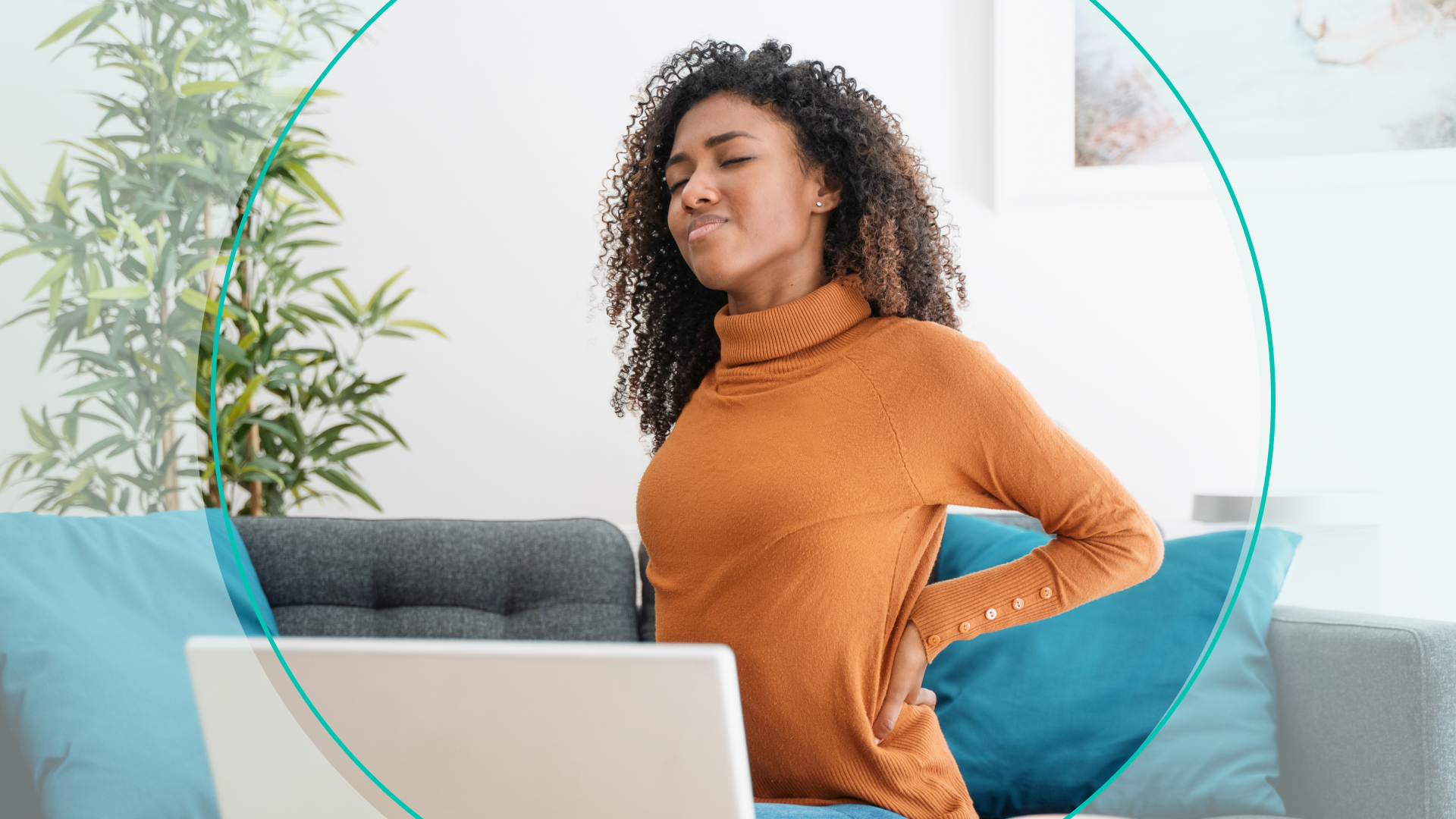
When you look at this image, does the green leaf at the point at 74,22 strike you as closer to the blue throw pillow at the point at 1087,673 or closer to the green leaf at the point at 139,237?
the green leaf at the point at 139,237

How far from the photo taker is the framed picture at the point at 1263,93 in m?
0.81

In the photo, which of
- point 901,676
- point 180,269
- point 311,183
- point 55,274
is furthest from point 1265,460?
point 55,274

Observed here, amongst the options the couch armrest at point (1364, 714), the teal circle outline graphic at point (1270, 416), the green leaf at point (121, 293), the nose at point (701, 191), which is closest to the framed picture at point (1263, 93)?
the teal circle outline graphic at point (1270, 416)

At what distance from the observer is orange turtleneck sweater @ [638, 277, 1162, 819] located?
64 centimetres

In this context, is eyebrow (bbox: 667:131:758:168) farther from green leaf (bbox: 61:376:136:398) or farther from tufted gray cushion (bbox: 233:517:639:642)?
green leaf (bbox: 61:376:136:398)

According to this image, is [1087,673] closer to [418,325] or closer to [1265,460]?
[1265,460]

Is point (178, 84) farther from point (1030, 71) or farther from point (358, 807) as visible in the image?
point (1030, 71)

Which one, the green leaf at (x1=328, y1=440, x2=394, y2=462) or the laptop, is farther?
the green leaf at (x1=328, y1=440, x2=394, y2=462)

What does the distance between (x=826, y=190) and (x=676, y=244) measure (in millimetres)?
116

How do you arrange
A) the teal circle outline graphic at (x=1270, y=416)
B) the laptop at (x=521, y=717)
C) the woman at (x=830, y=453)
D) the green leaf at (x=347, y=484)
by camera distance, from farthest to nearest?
the green leaf at (x=347, y=484) → the teal circle outline graphic at (x=1270, y=416) → the woman at (x=830, y=453) → the laptop at (x=521, y=717)

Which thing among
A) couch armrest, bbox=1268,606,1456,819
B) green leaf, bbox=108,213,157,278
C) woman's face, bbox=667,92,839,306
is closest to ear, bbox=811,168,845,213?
woman's face, bbox=667,92,839,306

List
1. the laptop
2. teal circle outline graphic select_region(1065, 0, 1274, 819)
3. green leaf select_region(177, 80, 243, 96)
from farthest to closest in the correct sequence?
green leaf select_region(177, 80, 243, 96) → teal circle outline graphic select_region(1065, 0, 1274, 819) → the laptop

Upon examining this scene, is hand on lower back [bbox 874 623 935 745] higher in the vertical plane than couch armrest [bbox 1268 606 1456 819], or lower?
higher

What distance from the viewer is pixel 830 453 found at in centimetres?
65
